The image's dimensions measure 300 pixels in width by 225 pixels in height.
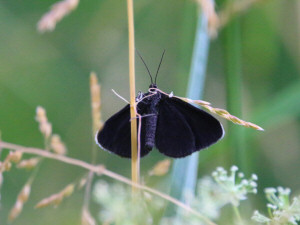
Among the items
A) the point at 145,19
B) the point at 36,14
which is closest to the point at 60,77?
the point at 36,14

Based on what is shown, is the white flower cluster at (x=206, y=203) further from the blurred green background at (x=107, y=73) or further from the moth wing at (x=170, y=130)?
the blurred green background at (x=107, y=73)

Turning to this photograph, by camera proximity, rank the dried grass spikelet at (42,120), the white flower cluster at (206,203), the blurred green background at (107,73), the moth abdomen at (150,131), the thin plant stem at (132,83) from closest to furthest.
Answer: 1. the white flower cluster at (206,203)
2. the thin plant stem at (132,83)
3. the dried grass spikelet at (42,120)
4. the moth abdomen at (150,131)
5. the blurred green background at (107,73)

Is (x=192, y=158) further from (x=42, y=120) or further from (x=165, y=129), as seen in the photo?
(x=42, y=120)

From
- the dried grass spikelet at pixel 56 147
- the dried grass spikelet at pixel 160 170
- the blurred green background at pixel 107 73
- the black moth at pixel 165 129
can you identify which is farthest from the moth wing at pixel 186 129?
the blurred green background at pixel 107 73

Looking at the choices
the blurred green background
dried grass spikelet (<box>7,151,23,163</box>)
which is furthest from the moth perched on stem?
the blurred green background

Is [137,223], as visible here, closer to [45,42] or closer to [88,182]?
[88,182]

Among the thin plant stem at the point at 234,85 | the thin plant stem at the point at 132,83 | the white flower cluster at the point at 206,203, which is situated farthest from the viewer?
the thin plant stem at the point at 234,85

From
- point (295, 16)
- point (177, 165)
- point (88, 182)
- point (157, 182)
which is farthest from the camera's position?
point (295, 16)
